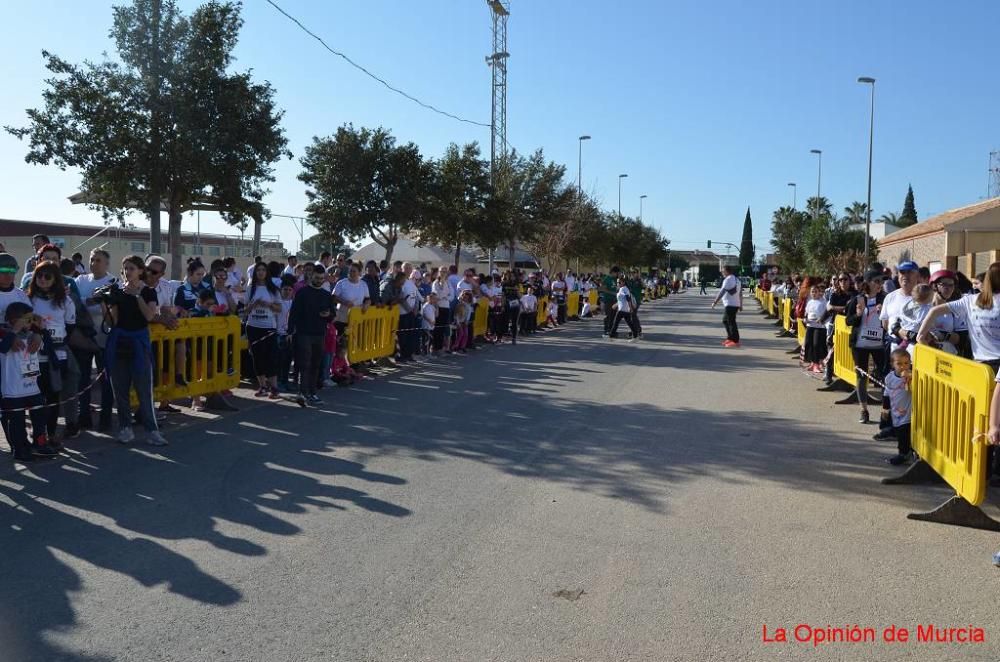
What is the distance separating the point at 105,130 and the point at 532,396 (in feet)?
45.8

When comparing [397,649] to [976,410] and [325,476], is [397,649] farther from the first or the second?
[976,410]

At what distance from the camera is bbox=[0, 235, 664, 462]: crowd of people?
770 cm

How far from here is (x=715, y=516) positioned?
6.18 meters

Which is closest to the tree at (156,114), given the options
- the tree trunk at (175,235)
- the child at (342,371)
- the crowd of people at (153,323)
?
the tree trunk at (175,235)

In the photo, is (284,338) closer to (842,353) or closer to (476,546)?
(476,546)

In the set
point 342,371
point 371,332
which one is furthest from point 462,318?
point 342,371

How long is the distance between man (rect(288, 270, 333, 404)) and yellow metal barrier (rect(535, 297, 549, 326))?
16115mm

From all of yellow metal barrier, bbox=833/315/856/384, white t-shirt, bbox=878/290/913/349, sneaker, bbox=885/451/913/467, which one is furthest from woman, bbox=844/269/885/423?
sneaker, bbox=885/451/913/467

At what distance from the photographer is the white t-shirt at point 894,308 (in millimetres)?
8984

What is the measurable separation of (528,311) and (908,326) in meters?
16.7

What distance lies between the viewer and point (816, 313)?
15852mm

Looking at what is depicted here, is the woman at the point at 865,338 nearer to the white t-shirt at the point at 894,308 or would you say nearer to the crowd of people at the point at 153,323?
the white t-shirt at the point at 894,308

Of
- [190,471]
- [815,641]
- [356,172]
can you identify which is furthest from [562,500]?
[356,172]

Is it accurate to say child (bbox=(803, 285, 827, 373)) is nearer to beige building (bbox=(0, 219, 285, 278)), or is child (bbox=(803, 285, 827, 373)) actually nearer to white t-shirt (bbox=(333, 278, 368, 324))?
white t-shirt (bbox=(333, 278, 368, 324))
